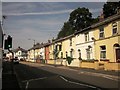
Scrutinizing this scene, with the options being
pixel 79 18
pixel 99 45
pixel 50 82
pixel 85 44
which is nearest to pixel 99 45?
pixel 99 45

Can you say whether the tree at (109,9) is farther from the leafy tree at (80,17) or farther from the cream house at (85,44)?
the cream house at (85,44)

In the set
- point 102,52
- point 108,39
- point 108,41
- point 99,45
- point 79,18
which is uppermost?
point 79,18

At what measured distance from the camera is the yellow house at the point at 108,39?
36516mm

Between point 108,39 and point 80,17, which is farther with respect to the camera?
point 80,17

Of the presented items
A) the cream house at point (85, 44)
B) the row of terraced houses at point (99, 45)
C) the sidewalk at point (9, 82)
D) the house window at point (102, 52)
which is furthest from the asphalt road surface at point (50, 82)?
the cream house at point (85, 44)

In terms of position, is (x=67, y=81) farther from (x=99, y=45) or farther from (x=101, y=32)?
(x=101, y=32)

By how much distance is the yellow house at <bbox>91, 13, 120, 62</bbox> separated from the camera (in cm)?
3652

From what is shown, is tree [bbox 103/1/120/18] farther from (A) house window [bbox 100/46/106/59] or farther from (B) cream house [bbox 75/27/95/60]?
(A) house window [bbox 100/46/106/59]

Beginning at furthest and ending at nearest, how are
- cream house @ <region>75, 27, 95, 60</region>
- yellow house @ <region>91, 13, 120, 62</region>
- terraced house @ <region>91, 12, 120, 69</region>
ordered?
cream house @ <region>75, 27, 95, 60</region>
yellow house @ <region>91, 13, 120, 62</region>
terraced house @ <region>91, 12, 120, 69</region>

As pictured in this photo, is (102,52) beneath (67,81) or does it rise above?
above

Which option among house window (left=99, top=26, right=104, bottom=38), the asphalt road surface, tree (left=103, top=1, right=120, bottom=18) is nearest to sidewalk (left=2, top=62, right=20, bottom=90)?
the asphalt road surface

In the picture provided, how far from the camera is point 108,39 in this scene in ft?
127

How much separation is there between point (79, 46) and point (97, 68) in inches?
559

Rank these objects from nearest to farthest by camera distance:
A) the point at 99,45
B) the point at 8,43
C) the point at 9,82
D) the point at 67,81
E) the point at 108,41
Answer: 1. the point at 8,43
2. the point at 9,82
3. the point at 67,81
4. the point at 108,41
5. the point at 99,45
